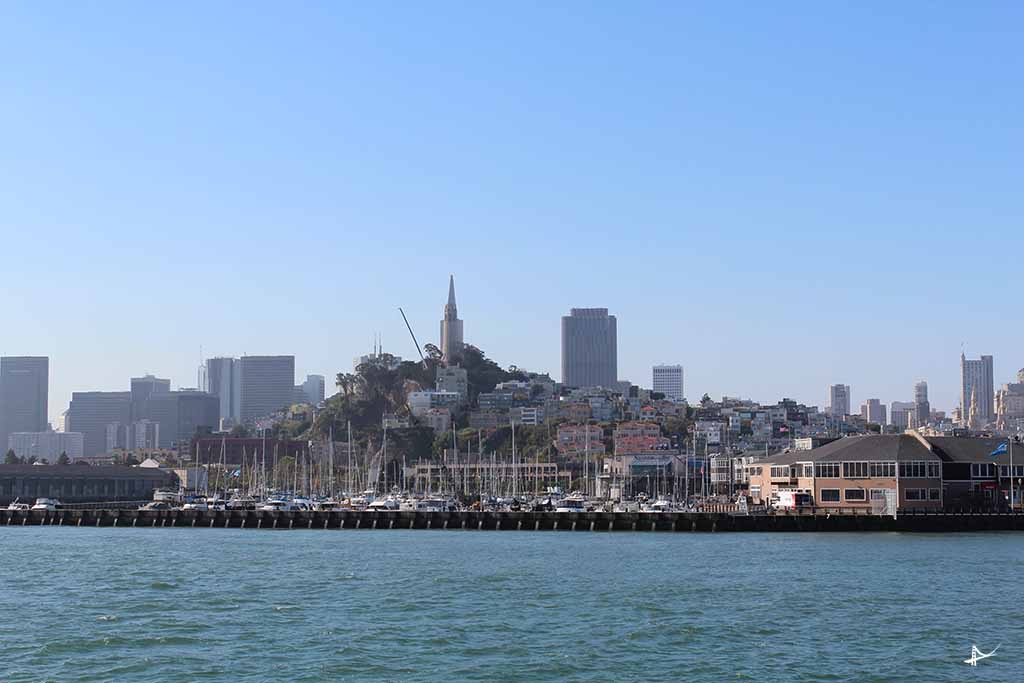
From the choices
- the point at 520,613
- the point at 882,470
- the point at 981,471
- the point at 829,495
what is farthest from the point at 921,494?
the point at 520,613

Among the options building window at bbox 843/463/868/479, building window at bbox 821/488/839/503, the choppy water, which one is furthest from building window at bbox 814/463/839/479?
the choppy water

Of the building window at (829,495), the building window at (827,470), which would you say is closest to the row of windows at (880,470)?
the building window at (827,470)

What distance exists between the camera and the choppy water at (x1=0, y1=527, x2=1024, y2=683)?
3809 centimetres

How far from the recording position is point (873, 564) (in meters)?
66.9

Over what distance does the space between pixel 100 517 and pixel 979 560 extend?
239 feet

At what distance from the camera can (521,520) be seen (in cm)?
10194

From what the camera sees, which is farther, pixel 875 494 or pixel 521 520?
pixel 521 520

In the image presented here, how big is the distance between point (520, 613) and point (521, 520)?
175 feet

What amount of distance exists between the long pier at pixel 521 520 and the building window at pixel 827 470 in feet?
14.7

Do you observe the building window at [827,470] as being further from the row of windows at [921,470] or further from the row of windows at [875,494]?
the row of windows at [921,470]

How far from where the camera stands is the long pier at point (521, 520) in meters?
91.9

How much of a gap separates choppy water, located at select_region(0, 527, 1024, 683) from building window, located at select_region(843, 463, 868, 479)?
16.2m

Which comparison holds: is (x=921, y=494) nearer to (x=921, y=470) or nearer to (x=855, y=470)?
(x=921, y=470)

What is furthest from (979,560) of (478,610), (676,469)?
(676,469)
